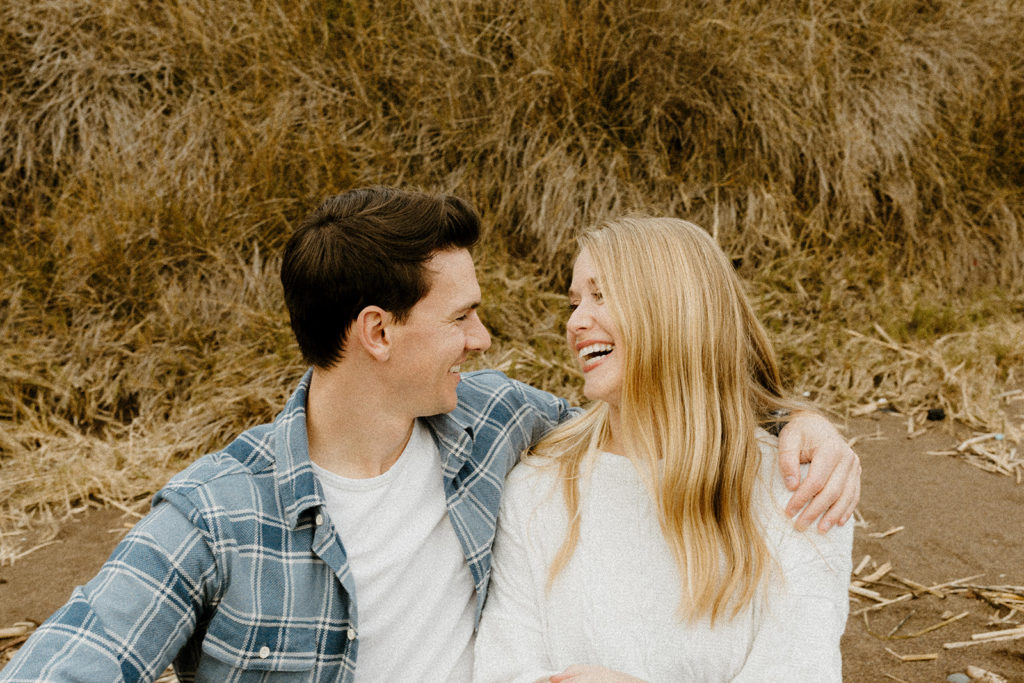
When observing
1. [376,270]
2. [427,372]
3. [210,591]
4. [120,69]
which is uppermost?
[120,69]

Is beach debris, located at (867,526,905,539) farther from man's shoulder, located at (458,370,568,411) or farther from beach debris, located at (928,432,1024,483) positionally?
man's shoulder, located at (458,370,568,411)

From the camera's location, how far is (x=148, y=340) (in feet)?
15.9

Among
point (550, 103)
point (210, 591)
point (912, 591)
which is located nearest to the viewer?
point (210, 591)

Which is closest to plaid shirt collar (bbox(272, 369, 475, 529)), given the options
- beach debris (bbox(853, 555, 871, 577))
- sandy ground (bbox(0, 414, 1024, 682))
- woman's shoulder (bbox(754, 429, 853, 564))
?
woman's shoulder (bbox(754, 429, 853, 564))

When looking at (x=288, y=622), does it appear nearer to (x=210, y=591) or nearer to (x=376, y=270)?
(x=210, y=591)

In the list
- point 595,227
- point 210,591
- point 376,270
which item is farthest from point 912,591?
point 210,591

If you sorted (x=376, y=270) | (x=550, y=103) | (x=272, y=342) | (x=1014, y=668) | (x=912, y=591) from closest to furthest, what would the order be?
(x=376, y=270) < (x=1014, y=668) < (x=912, y=591) < (x=272, y=342) < (x=550, y=103)

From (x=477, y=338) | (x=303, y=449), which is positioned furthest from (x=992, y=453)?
(x=303, y=449)

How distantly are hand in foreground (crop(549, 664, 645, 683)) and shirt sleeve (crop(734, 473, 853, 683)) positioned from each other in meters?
0.23

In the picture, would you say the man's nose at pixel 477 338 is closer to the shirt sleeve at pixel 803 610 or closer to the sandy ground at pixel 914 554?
the shirt sleeve at pixel 803 610

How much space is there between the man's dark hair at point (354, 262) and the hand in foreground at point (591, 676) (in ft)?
2.95

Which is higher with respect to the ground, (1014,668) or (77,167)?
(77,167)

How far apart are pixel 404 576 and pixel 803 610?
0.88 metres

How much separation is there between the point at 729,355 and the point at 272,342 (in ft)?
10.6
